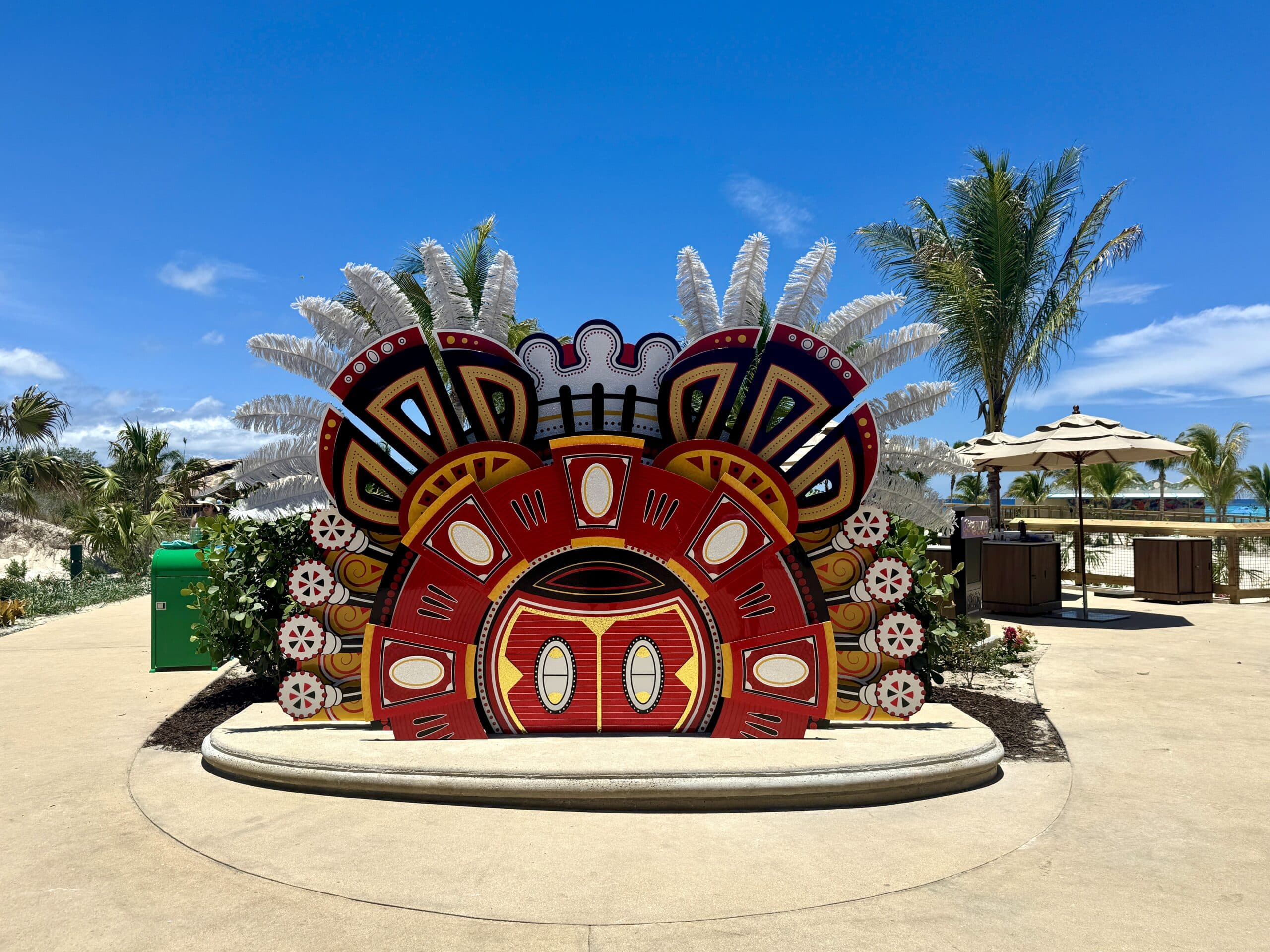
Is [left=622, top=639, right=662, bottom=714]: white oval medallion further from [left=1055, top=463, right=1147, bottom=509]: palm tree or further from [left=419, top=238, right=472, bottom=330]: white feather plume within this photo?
[left=1055, top=463, right=1147, bottom=509]: palm tree

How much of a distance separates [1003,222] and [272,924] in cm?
1619

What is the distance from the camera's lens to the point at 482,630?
18.8 feet

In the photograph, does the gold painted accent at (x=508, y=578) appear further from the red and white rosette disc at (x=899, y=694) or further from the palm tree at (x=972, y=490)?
the palm tree at (x=972, y=490)

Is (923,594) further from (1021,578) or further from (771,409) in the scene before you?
(1021,578)

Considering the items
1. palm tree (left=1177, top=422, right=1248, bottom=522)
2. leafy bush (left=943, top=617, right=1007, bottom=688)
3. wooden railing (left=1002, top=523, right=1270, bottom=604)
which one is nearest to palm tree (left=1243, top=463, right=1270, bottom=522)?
palm tree (left=1177, top=422, right=1248, bottom=522)

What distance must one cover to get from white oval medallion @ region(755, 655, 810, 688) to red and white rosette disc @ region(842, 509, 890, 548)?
0.90 meters

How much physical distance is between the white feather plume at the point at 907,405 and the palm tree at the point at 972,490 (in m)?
33.6

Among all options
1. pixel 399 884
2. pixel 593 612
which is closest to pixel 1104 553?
pixel 593 612

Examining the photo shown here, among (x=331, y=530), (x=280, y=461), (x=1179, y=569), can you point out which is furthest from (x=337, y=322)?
(x=1179, y=569)

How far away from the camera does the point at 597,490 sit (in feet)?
18.7

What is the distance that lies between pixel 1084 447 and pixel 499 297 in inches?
363

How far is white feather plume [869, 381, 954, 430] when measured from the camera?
6.16 meters

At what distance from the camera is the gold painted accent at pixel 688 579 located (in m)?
5.69

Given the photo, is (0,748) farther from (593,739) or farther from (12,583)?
(12,583)
